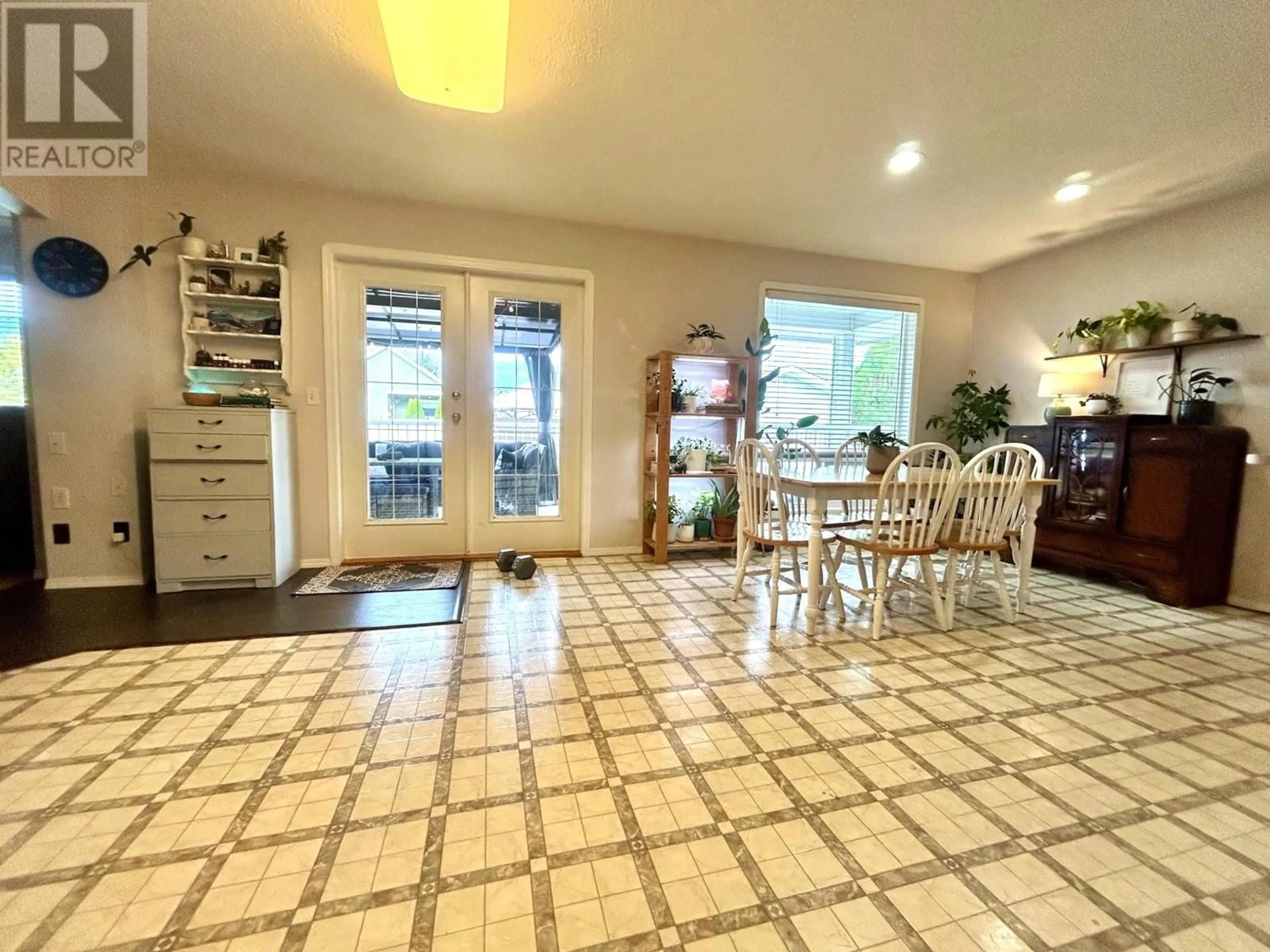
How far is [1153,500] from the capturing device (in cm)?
311

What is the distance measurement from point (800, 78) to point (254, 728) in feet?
10.4

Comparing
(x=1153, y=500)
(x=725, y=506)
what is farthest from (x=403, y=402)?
(x=1153, y=500)

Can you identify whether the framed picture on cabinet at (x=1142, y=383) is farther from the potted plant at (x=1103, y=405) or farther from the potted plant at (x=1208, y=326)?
the potted plant at (x=1208, y=326)

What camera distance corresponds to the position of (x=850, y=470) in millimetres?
3164

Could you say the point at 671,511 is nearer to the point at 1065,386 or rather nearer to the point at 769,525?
the point at 769,525

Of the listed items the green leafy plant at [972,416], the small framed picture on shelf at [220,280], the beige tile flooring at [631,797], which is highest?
the small framed picture on shelf at [220,280]

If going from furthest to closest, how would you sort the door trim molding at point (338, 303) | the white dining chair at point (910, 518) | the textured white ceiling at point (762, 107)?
the door trim molding at point (338, 303) < the white dining chair at point (910, 518) < the textured white ceiling at point (762, 107)

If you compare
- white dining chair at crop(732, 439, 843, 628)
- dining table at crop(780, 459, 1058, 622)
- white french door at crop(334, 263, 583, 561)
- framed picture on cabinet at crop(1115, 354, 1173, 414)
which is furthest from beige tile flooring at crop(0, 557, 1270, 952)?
framed picture on cabinet at crop(1115, 354, 1173, 414)

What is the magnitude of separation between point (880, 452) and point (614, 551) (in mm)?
2020

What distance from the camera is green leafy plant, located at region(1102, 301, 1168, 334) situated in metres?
3.35

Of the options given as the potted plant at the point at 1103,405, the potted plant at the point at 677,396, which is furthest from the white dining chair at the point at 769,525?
→ the potted plant at the point at 1103,405

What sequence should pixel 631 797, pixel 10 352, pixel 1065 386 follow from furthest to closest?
pixel 1065 386
pixel 10 352
pixel 631 797

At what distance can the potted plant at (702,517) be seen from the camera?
400cm

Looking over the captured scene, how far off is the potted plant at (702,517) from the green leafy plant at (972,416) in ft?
7.44
